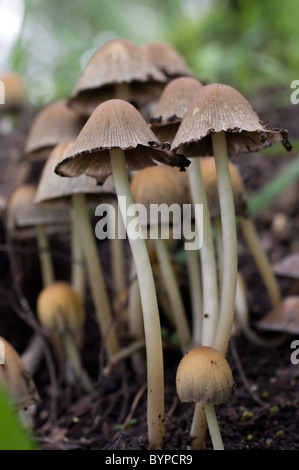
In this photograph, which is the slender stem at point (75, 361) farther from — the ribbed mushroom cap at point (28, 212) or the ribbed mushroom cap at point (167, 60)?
the ribbed mushroom cap at point (167, 60)

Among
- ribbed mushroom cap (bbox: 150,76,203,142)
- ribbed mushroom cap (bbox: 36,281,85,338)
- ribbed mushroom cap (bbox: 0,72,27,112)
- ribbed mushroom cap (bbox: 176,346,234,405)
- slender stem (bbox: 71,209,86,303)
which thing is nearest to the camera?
ribbed mushroom cap (bbox: 176,346,234,405)

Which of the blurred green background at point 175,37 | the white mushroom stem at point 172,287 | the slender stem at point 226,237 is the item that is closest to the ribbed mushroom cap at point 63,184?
the white mushroom stem at point 172,287

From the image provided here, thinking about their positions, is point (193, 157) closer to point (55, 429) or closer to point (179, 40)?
point (55, 429)

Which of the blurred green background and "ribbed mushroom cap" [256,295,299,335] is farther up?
the blurred green background

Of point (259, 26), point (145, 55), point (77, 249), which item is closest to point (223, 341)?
point (77, 249)

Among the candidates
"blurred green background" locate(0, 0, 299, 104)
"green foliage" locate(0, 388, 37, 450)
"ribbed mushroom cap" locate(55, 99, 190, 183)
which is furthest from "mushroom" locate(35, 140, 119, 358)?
"blurred green background" locate(0, 0, 299, 104)

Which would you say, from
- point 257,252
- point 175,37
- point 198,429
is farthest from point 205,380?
point 175,37

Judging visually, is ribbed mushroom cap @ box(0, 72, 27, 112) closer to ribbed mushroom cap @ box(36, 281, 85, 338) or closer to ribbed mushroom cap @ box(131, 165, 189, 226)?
ribbed mushroom cap @ box(36, 281, 85, 338)
